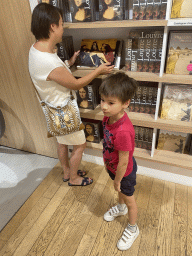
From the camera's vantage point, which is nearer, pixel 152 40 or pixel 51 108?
pixel 152 40

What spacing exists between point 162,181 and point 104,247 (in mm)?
843

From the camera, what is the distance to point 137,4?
49.2 inches

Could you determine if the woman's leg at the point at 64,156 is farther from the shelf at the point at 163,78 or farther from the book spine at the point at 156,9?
the book spine at the point at 156,9

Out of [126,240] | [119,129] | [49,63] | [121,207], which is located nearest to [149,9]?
[49,63]

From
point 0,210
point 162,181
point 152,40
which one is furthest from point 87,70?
point 0,210

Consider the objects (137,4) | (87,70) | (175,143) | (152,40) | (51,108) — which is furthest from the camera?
(175,143)

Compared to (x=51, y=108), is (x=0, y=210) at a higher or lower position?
lower

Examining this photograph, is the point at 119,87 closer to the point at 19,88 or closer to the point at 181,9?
the point at 181,9

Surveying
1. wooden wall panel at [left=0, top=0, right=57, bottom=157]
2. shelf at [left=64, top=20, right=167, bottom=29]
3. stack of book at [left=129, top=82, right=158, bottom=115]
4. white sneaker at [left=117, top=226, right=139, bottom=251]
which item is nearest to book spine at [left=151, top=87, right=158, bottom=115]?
stack of book at [left=129, top=82, right=158, bottom=115]

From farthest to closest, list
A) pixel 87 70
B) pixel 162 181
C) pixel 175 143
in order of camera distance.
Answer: pixel 162 181 → pixel 175 143 → pixel 87 70

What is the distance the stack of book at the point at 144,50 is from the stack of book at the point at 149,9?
0.34ft

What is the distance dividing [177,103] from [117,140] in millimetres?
777

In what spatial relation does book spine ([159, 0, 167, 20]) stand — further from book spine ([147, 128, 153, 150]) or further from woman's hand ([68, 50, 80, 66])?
book spine ([147, 128, 153, 150])

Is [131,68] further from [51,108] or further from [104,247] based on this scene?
[104,247]
